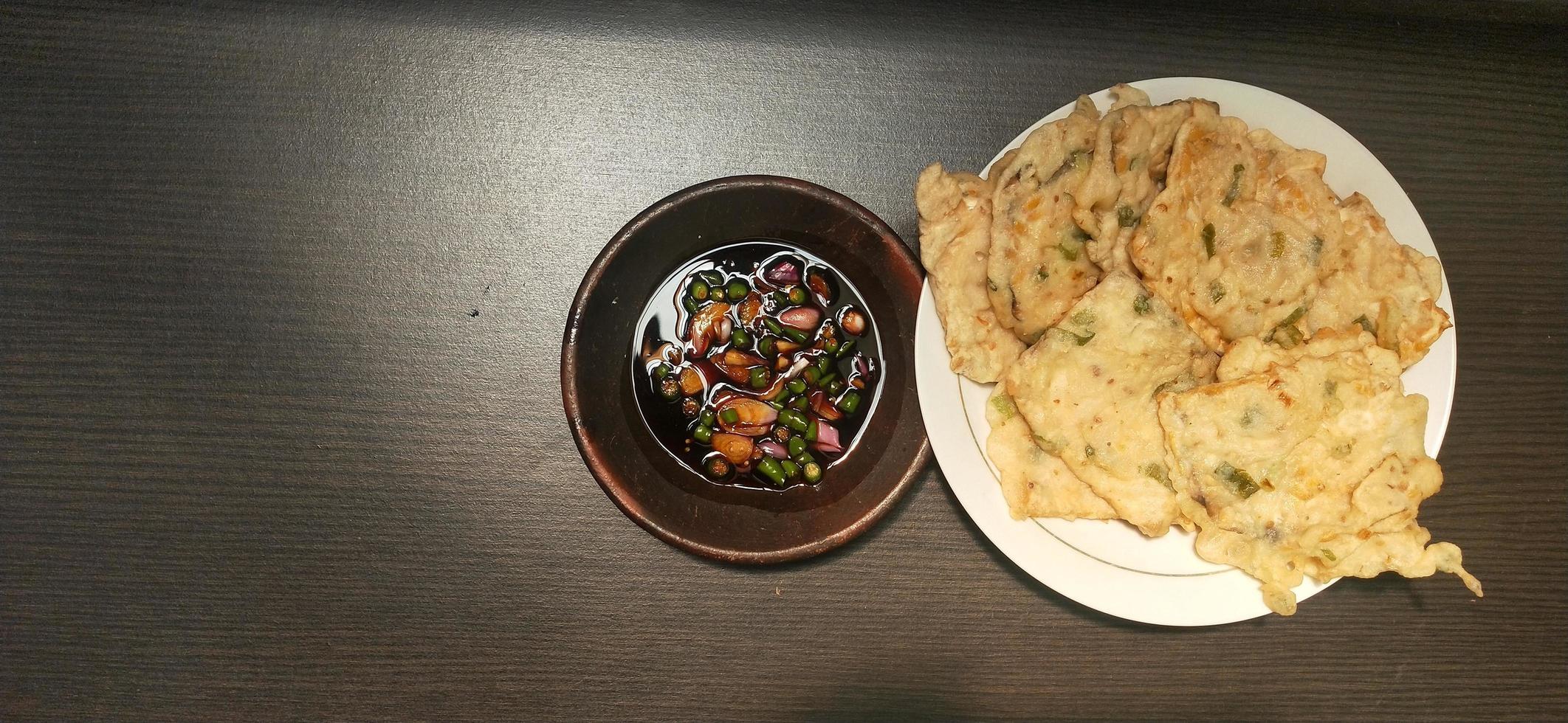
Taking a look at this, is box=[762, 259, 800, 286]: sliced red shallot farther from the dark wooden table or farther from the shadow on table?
the shadow on table

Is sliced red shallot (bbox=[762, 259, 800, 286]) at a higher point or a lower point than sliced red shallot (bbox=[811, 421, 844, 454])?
higher

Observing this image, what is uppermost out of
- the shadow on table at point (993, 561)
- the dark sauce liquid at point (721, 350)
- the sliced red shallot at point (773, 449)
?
the dark sauce liquid at point (721, 350)

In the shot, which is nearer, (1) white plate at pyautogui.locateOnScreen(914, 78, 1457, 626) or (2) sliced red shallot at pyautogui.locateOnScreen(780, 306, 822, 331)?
(1) white plate at pyautogui.locateOnScreen(914, 78, 1457, 626)

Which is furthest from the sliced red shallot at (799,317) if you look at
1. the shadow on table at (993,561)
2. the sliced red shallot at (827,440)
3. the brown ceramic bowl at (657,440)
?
the shadow on table at (993,561)

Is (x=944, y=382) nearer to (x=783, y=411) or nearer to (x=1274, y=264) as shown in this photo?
(x=783, y=411)

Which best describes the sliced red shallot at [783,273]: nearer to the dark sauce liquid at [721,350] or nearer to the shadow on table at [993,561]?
the dark sauce liquid at [721,350]

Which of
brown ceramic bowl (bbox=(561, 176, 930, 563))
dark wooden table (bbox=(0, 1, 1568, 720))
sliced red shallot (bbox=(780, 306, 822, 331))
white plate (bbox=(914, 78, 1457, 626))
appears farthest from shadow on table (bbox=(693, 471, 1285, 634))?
sliced red shallot (bbox=(780, 306, 822, 331))
